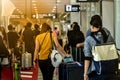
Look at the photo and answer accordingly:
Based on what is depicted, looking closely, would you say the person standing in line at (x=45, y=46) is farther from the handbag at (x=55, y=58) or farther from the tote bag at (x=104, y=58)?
the tote bag at (x=104, y=58)

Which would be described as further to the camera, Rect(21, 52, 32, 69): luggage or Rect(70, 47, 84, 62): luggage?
Rect(21, 52, 32, 69): luggage

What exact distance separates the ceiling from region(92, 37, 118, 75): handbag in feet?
87.0

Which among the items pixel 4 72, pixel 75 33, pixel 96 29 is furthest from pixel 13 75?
pixel 96 29

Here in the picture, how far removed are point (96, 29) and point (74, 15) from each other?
14.7m

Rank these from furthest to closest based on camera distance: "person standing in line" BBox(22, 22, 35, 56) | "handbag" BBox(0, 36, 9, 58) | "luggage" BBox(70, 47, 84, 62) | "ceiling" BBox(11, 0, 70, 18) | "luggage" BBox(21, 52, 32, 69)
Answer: "ceiling" BBox(11, 0, 70, 18)
"person standing in line" BBox(22, 22, 35, 56)
"luggage" BBox(21, 52, 32, 69)
"luggage" BBox(70, 47, 84, 62)
"handbag" BBox(0, 36, 9, 58)

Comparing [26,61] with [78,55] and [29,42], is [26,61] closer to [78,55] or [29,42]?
[29,42]

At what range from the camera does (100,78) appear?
15.9 ft

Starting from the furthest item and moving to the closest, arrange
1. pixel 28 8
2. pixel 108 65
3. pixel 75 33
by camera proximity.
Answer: pixel 28 8, pixel 75 33, pixel 108 65

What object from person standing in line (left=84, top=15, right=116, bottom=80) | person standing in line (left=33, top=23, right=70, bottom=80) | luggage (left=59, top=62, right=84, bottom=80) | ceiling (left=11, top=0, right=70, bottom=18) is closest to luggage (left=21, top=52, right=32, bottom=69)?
person standing in line (left=33, top=23, right=70, bottom=80)

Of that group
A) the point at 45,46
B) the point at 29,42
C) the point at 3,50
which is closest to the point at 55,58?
Result: the point at 45,46

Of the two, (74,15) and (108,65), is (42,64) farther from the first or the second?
(74,15)

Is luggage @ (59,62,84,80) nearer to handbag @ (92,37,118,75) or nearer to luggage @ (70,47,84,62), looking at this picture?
luggage @ (70,47,84,62)

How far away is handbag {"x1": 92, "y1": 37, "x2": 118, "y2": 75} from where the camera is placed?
187 inches

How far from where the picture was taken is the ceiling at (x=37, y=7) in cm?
3353
